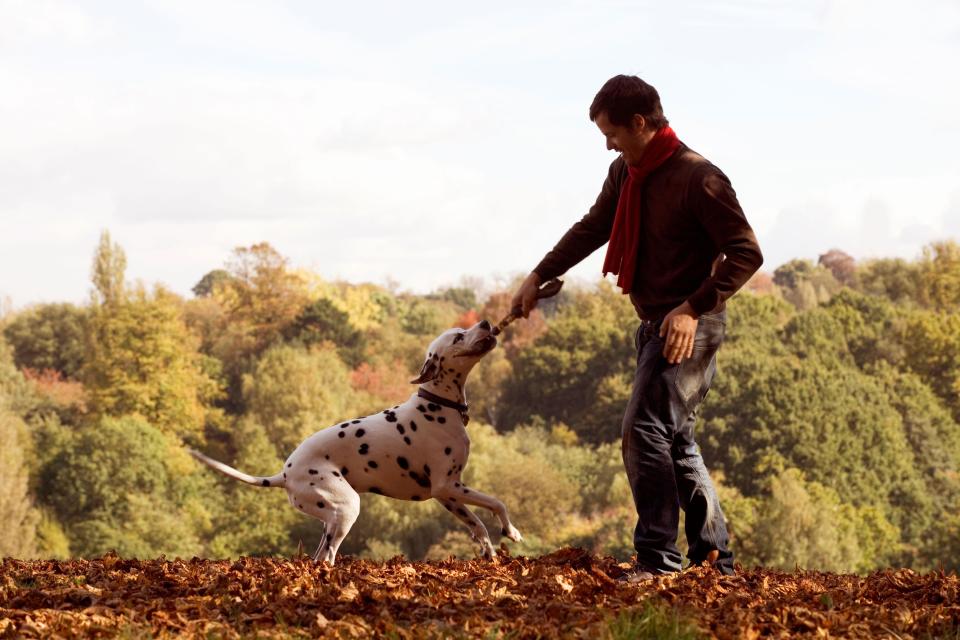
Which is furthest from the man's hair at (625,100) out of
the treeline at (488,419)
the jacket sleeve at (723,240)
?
the treeline at (488,419)

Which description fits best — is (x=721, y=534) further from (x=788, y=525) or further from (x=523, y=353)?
(x=523, y=353)

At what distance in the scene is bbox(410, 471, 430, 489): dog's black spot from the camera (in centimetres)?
851

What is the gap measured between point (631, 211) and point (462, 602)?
2457 mm

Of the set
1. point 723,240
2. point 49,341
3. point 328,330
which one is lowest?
point 723,240

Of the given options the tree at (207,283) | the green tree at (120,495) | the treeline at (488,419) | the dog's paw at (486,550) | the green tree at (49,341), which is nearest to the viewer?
the dog's paw at (486,550)

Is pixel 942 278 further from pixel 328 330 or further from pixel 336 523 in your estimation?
pixel 336 523

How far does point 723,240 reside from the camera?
7.52 metres

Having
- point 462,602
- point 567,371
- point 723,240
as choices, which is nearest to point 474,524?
point 462,602

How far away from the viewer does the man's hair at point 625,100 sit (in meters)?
7.66

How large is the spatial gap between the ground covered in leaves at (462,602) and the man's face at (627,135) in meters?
2.38

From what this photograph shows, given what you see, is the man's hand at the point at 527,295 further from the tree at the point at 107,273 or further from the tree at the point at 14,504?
the tree at the point at 107,273

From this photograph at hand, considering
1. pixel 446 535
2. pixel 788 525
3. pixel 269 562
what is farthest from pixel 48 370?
pixel 269 562

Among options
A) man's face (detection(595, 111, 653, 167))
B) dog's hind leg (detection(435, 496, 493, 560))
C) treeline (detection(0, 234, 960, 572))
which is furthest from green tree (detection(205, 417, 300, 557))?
man's face (detection(595, 111, 653, 167))

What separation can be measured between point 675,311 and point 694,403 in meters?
0.69
